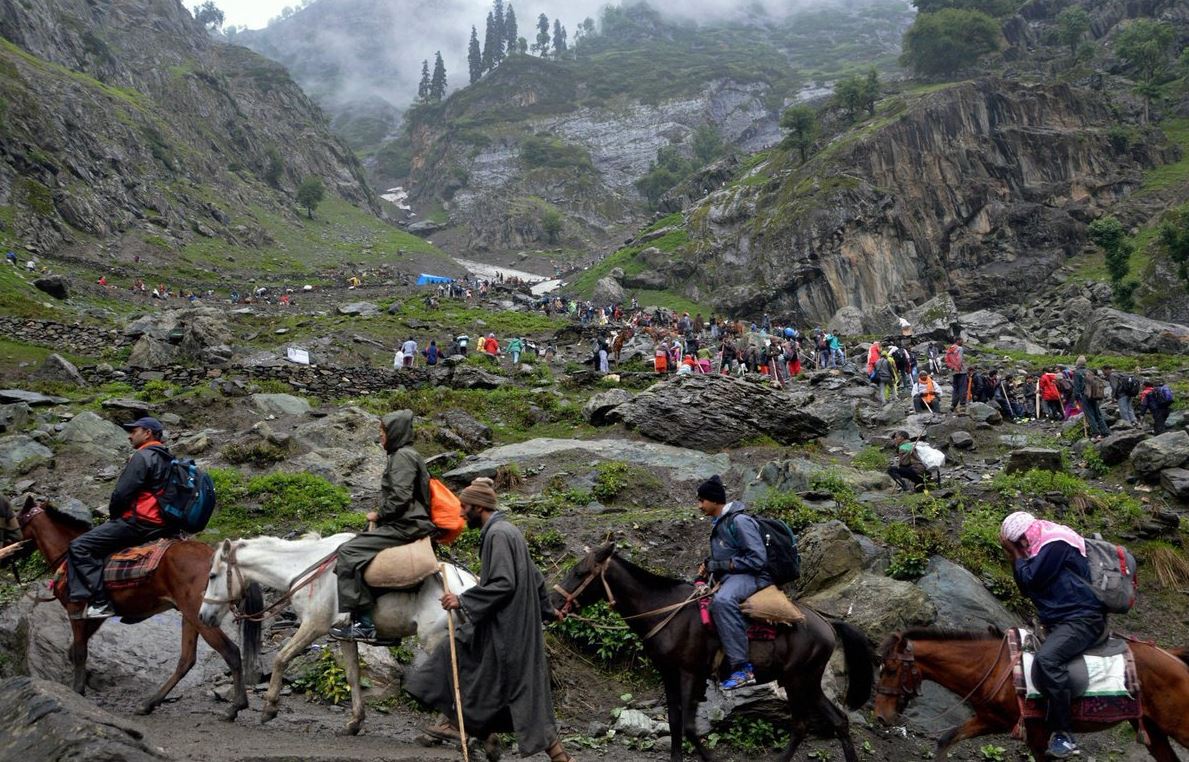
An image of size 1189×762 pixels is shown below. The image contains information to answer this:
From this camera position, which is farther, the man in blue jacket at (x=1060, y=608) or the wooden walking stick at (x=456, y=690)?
the man in blue jacket at (x=1060, y=608)

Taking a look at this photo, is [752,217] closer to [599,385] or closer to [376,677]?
[599,385]

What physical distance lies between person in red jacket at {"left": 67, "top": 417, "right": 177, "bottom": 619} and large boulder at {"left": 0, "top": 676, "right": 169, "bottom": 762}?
250 cm

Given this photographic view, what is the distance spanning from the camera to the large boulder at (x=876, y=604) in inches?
362

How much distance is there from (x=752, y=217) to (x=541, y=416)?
57374 mm

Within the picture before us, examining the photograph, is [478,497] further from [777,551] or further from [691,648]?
[777,551]

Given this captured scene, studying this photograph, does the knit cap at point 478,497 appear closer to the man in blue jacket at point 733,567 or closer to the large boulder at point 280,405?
the man in blue jacket at point 733,567

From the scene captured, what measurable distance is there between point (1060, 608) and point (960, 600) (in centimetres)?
329

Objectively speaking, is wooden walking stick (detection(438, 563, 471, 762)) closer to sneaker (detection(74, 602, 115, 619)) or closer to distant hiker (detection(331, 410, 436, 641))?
distant hiker (detection(331, 410, 436, 641))

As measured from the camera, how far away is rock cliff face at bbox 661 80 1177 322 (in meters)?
67.5

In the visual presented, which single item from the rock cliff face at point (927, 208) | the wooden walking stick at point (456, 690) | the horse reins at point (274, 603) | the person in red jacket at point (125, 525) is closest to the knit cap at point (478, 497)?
the wooden walking stick at point (456, 690)

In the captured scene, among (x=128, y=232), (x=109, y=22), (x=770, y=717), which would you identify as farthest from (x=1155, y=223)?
(x=109, y=22)

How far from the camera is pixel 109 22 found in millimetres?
105250

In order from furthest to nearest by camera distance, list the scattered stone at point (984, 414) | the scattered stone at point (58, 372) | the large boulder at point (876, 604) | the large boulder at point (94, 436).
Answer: the scattered stone at point (58, 372)
the scattered stone at point (984, 414)
the large boulder at point (94, 436)
the large boulder at point (876, 604)

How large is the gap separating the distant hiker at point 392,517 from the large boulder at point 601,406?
13444 millimetres
